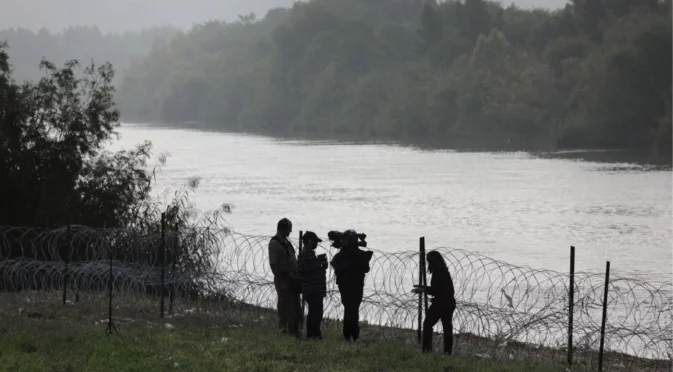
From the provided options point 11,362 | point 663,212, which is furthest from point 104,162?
point 663,212

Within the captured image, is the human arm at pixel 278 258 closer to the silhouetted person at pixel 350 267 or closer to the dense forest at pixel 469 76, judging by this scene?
the silhouetted person at pixel 350 267

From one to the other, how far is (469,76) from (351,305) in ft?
365

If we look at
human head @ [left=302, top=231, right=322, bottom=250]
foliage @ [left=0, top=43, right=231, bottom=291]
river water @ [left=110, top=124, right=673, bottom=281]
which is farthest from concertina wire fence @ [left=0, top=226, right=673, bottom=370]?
river water @ [left=110, top=124, right=673, bottom=281]

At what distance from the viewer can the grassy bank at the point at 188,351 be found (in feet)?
45.0

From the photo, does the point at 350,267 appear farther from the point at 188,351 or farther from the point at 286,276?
the point at 188,351

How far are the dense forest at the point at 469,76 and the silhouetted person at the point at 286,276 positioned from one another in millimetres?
79246

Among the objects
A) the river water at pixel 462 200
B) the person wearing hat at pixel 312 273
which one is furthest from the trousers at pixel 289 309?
the river water at pixel 462 200

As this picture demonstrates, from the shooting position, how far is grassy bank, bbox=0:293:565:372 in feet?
45.0

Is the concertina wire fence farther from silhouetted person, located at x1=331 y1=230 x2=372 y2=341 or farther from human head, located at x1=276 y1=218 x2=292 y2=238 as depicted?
human head, located at x1=276 y1=218 x2=292 y2=238

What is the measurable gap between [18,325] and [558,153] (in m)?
85.7

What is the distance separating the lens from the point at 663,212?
54.2 metres

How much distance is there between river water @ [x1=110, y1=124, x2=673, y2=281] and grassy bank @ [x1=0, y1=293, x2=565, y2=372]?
2160cm

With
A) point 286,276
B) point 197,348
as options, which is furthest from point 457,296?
point 197,348

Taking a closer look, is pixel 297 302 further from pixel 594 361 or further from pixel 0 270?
pixel 0 270
